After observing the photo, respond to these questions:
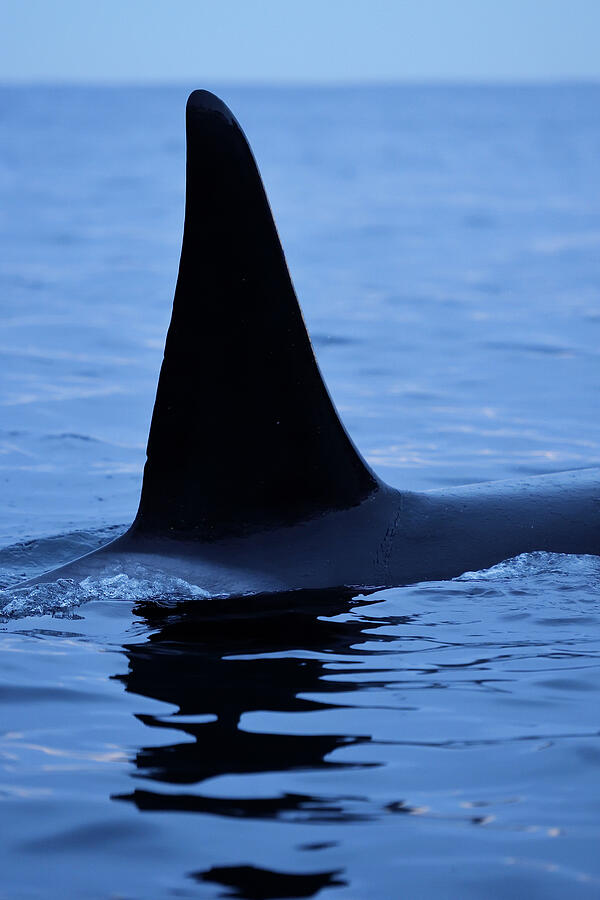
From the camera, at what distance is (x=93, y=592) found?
7262 mm

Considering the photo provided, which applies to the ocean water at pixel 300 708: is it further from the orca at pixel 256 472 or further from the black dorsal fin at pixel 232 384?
the black dorsal fin at pixel 232 384

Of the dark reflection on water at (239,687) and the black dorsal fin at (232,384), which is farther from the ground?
the black dorsal fin at (232,384)

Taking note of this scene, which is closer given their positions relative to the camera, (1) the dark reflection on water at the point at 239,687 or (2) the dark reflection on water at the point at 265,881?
(2) the dark reflection on water at the point at 265,881

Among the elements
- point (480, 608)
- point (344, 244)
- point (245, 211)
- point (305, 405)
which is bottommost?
point (480, 608)

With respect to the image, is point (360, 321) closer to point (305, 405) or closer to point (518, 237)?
point (518, 237)

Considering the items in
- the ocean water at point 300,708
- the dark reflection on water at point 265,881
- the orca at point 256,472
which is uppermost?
the orca at point 256,472

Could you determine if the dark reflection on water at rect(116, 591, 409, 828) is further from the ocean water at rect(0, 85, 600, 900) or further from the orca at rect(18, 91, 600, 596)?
the orca at rect(18, 91, 600, 596)

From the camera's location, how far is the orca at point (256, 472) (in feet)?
22.0

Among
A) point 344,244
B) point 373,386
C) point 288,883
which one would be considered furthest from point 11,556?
point 344,244

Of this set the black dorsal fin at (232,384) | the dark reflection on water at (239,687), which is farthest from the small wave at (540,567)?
the black dorsal fin at (232,384)

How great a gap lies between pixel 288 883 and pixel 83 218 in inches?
1453

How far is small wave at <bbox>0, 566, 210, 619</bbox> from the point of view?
23.4ft

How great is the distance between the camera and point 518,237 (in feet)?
117

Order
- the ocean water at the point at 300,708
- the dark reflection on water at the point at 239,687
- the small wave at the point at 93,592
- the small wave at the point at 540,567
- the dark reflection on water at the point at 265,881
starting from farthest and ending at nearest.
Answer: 1. the small wave at the point at 540,567
2. the small wave at the point at 93,592
3. the dark reflection on water at the point at 239,687
4. the ocean water at the point at 300,708
5. the dark reflection on water at the point at 265,881
